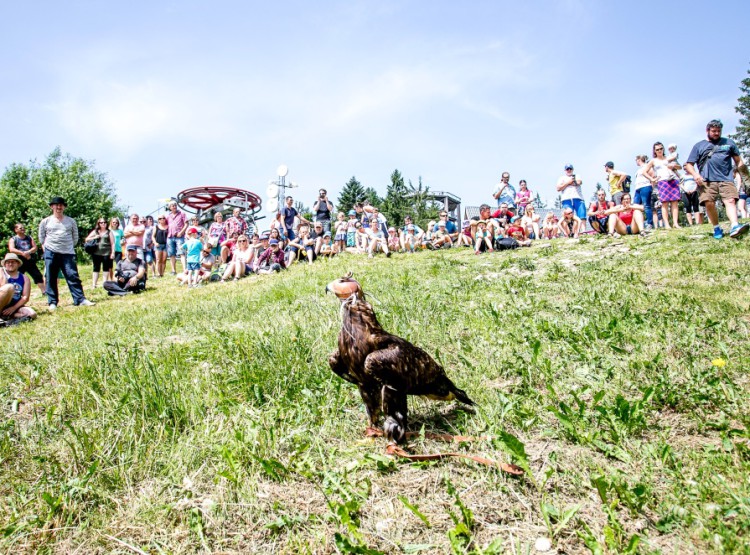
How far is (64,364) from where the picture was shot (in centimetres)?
454

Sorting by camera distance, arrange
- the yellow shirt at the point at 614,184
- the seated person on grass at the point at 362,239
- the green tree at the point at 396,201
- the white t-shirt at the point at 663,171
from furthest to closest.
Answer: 1. the green tree at the point at 396,201
2. the seated person on grass at the point at 362,239
3. the yellow shirt at the point at 614,184
4. the white t-shirt at the point at 663,171

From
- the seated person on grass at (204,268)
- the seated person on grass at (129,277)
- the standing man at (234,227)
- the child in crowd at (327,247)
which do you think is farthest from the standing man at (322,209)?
the seated person on grass at (129,277)

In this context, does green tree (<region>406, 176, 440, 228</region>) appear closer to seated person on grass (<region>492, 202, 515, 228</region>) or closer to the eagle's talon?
seated person on grass (<region>492, 202, 515, 228</region>)

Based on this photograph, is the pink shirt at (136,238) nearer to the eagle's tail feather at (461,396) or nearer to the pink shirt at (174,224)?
the pink shirt at (174,224)

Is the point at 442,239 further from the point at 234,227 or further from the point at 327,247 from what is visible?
the point at 234,227

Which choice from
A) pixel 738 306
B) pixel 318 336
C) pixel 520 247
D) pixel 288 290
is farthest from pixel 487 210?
pixel 318 336

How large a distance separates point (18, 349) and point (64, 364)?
2.04m

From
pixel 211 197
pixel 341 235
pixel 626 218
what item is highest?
pixel 211 197

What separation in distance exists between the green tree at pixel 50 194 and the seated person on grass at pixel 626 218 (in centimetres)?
4222

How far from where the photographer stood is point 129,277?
473 inches

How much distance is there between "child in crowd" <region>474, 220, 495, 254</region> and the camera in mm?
12602

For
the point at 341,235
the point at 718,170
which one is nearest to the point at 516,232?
the point at 718,170

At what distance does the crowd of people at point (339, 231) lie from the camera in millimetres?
9055

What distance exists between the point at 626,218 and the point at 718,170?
336 centimetres
